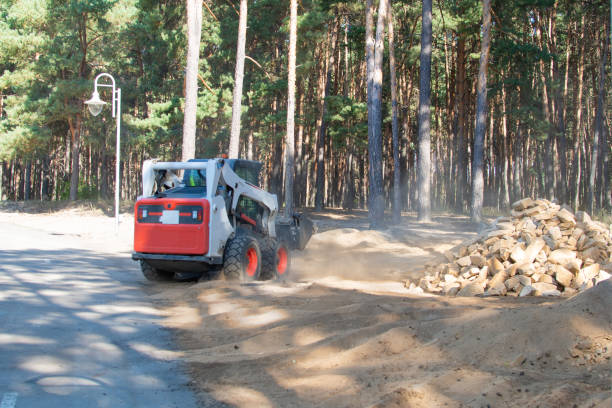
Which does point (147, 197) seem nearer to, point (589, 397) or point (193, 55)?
Result: point (589, 397)

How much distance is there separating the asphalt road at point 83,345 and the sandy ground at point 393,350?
358 millimetres

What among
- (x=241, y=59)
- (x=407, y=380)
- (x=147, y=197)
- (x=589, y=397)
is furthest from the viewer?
(x=241, y=59)

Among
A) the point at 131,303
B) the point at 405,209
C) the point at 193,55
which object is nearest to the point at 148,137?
the point at 193,55

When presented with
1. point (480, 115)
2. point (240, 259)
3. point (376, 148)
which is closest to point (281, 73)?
point (376, 148)

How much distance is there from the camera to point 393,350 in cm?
567

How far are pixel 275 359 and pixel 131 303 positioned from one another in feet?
13.9

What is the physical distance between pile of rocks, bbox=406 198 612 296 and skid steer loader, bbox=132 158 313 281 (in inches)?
132

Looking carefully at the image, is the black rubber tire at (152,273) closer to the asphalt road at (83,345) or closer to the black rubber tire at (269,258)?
the asphalt road at (83,345)

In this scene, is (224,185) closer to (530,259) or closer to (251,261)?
(251,261)

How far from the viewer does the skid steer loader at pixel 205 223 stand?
10.5 meters

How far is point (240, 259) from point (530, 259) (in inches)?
215

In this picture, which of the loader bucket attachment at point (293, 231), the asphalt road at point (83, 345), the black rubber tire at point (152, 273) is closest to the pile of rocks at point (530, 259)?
the loader bucket attachment at point (293, 231)

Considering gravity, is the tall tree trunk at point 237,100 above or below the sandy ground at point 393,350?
above

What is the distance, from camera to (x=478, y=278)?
1060 centimetres
